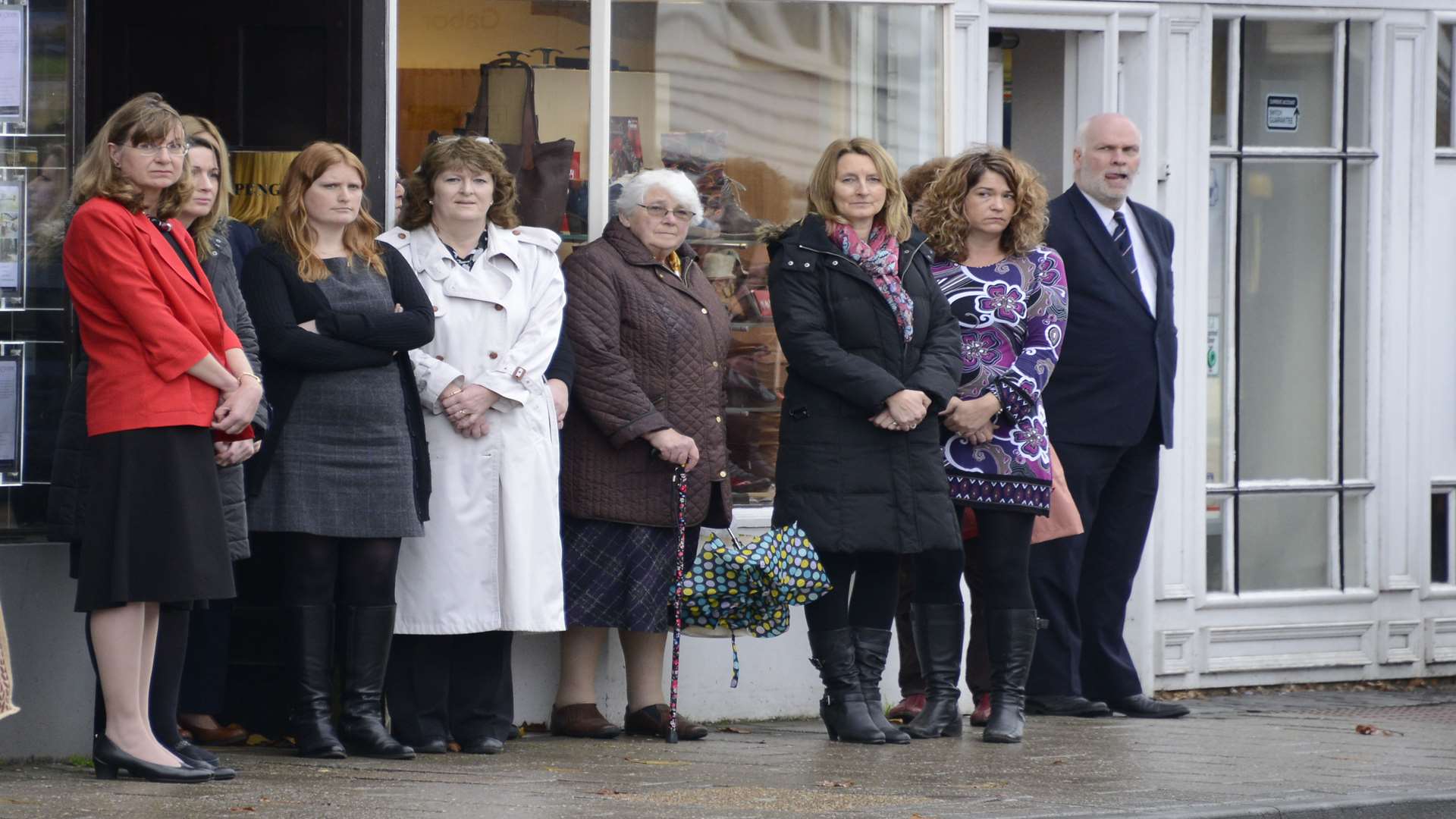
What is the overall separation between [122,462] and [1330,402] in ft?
19.1

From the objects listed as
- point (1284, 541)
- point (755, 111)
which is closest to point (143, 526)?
point (755, 111)

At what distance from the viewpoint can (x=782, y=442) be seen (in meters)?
7.75

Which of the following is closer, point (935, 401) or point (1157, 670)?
point (935, 401)

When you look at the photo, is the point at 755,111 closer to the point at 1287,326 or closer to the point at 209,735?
the point at 1287,326

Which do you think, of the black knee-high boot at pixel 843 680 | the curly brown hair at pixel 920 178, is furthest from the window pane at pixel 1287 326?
the black knee-high boot at pixel 843 680

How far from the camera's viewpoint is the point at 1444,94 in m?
10.1

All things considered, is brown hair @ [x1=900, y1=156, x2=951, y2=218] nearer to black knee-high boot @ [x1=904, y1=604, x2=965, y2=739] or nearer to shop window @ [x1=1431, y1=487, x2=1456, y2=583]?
black knee-high boot @ [x1=904, y1=604, x2=965, y2=739]

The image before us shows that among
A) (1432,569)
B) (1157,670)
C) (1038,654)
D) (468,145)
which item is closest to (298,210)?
(468,145)

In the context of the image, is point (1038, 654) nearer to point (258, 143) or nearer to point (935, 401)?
point (935, 401)

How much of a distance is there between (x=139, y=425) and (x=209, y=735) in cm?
165

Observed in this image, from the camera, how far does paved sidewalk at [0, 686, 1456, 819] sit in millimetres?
6012

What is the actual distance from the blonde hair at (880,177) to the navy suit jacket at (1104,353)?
995mm

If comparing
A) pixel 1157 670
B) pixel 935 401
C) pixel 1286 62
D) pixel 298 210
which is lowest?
pixel 1157 670

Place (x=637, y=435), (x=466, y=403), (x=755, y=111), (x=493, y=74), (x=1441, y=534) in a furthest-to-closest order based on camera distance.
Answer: (x=1441, y=534)
(x=755, y=111)
(x=493, y=74)
(x=637, y=435)
(x=466, y=403)
